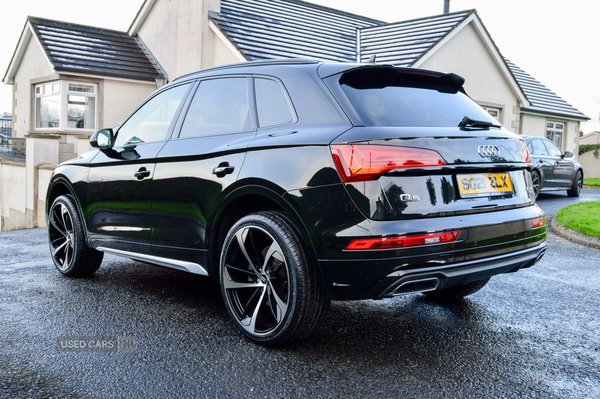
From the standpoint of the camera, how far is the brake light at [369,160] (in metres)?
3.03

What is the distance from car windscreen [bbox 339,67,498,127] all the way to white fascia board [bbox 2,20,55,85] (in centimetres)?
1912

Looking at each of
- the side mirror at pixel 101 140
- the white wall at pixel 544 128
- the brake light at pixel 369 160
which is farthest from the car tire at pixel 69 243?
the white wall at pixel 544 128

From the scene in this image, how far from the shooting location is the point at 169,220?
165 inches

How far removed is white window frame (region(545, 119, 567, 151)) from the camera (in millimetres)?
26739

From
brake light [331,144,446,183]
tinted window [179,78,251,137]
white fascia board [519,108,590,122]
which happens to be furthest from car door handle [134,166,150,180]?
white fascia board [519,108,590,122]

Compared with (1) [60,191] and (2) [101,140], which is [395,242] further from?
(1) [60,191]

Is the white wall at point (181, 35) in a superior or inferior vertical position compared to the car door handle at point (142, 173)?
superior

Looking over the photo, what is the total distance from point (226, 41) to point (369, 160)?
14.0 m

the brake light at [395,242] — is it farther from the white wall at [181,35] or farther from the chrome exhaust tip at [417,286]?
the white wall at [181,35]

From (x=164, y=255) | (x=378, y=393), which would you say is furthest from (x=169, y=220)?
(x=378, y=393)

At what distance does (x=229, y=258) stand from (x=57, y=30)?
67.3 feet

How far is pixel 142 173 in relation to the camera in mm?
4457

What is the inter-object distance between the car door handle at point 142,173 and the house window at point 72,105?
16.6 m

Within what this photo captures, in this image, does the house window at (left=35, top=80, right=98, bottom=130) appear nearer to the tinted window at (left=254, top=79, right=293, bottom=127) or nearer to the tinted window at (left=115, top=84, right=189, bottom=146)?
the tinted window at (left=115, top=84, right=189, bottom=146)
